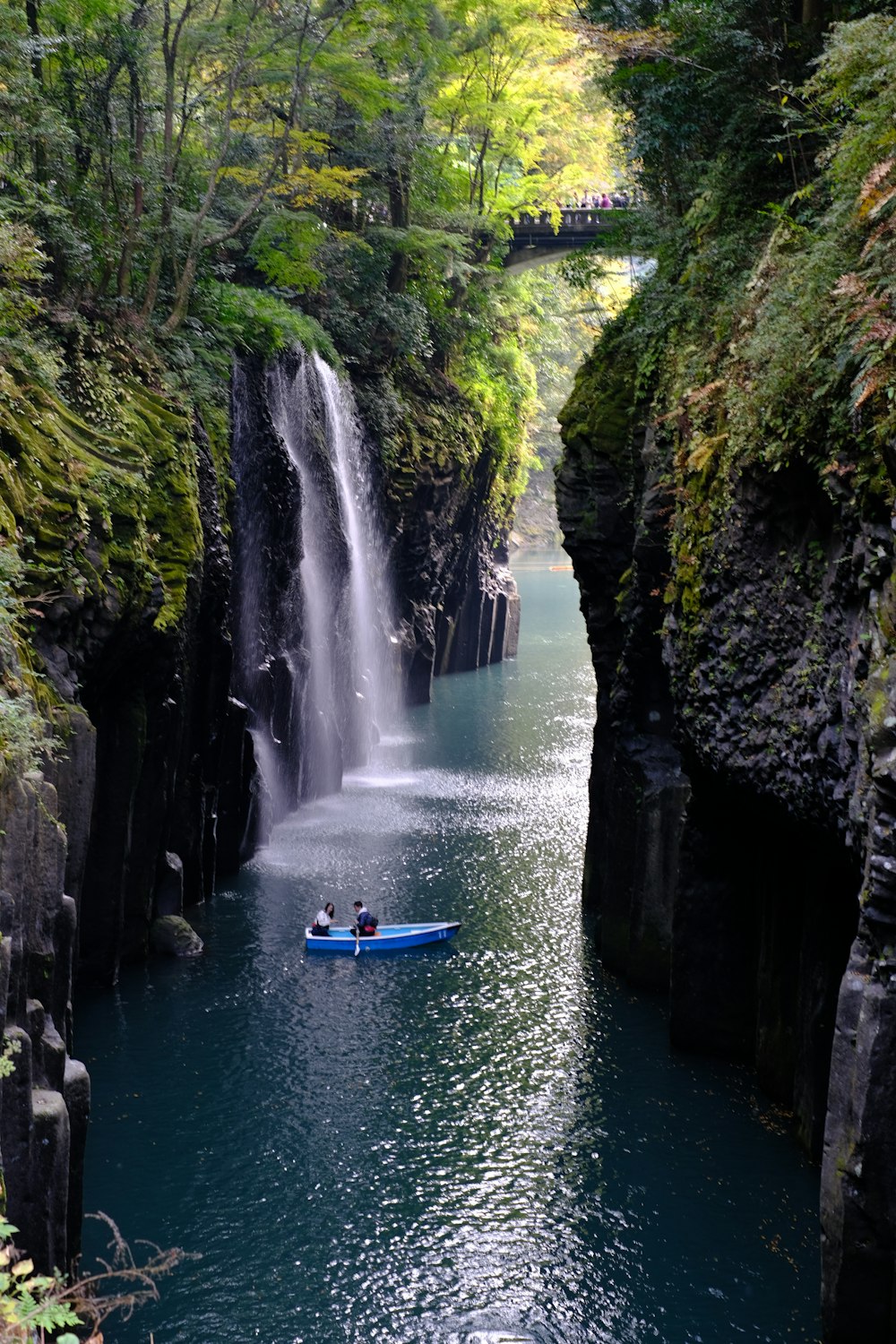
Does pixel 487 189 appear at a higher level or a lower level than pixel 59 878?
higher

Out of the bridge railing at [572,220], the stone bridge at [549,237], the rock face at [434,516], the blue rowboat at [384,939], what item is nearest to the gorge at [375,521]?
the blue rowboat at [384,939]

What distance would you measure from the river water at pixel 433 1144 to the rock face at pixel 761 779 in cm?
129

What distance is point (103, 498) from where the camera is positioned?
18.9 m

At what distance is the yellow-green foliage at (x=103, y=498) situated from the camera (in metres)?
17.0

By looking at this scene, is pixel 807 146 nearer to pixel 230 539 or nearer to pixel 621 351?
pixel 621 351

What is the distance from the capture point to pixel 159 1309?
41.3 ft

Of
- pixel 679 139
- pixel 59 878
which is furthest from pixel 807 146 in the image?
pixel 59 878

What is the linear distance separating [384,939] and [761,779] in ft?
Result: 30.4

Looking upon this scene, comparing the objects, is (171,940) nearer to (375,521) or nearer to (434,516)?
(375,521)

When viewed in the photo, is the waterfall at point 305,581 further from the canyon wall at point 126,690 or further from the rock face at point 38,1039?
the rock face at point 38,1039

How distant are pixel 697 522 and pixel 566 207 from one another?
121 feet

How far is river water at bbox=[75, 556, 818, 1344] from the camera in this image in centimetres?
1289

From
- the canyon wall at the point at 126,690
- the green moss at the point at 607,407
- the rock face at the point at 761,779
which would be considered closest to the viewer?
the rock face at the point at 761,779

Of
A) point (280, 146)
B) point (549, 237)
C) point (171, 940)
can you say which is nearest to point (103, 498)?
point (171, 940)
